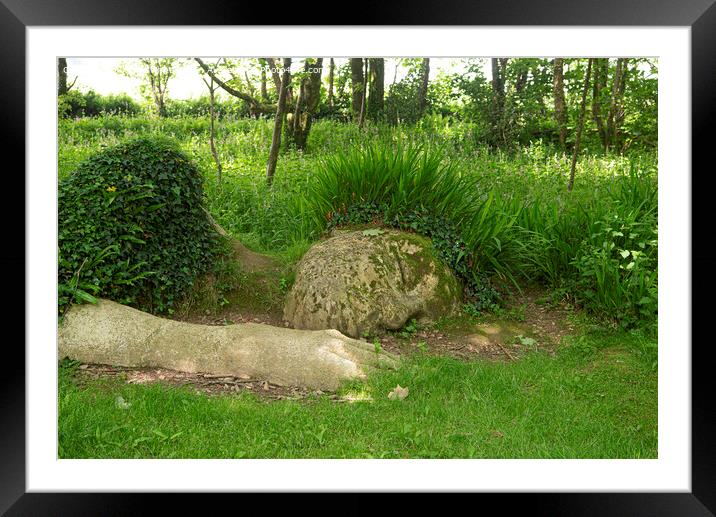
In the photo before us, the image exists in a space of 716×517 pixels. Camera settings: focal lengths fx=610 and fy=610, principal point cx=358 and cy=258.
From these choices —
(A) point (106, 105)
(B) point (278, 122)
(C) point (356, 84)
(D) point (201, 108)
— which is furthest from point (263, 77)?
(A) point (106, 105)

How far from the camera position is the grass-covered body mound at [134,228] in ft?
17.9

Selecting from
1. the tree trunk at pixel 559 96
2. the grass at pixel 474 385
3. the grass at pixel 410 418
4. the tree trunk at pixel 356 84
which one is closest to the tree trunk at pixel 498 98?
the tree trunk at pixel 559 96

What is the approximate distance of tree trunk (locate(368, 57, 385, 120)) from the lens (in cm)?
1262

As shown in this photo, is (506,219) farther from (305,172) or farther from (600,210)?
(305,172)

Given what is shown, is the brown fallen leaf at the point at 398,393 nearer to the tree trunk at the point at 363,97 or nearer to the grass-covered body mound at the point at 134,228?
the grass-covered body mound at the point at 134,228

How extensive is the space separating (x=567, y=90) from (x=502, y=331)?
8.34 meters

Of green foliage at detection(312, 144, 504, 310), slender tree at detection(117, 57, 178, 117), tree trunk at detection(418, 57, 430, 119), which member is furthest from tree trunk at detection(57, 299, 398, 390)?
tree trunk at detection(418, 57, 430, 119)

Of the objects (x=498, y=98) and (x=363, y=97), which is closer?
(x=363, y=97)

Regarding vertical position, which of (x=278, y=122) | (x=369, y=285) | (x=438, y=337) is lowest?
(x=438, y=337)

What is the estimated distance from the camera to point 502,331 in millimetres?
5934

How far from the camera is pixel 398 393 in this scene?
4.59m

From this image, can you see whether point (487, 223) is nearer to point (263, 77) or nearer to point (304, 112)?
point (304, 112)
